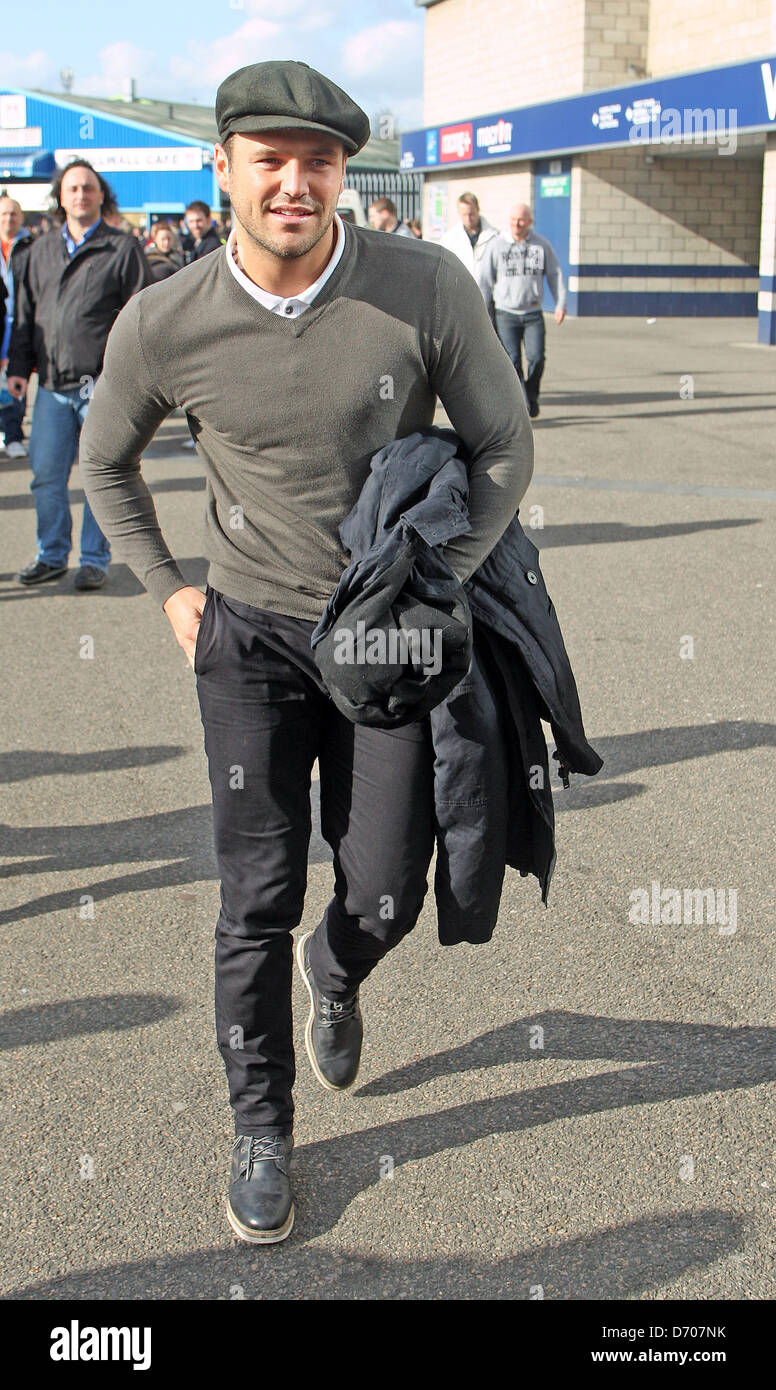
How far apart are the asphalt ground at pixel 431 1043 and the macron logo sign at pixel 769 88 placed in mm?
20164

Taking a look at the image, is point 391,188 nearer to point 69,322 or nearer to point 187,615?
point 69,322

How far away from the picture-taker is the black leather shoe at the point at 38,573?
8.27 m

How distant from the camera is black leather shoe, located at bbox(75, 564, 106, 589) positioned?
26.3ft

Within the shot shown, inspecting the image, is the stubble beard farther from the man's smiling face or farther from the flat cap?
the flat cap

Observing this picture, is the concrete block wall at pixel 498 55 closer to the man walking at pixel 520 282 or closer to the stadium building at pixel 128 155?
the stadium building at pixel 128 155

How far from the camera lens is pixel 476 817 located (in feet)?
9.02

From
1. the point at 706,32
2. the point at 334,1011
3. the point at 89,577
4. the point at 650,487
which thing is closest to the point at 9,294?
the point at 89,577

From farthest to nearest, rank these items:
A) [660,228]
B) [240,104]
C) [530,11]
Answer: [530,11] < [660,228] < [240,104]

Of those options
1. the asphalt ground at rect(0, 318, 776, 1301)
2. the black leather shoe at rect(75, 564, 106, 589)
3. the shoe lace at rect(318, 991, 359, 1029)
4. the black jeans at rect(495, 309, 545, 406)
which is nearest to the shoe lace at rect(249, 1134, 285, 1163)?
the asphalt ground at rect(0, 318, 776, 1301)

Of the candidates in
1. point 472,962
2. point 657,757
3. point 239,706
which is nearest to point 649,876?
point 472,962

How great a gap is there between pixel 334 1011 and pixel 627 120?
30.1 meters

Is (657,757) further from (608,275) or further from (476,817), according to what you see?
(608,275)

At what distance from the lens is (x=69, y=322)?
24.7 feet
